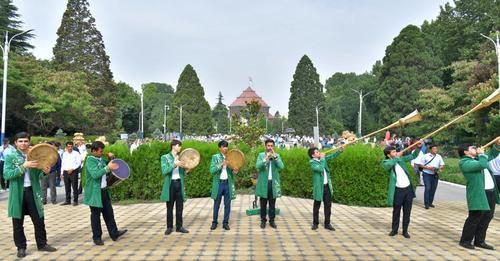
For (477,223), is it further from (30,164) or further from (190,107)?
(190,107)

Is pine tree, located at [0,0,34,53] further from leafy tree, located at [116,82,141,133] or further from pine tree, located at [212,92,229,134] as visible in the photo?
pine tree, located at [212,92,229,134]

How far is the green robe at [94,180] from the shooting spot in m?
7.54

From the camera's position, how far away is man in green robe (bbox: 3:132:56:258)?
6.70 m

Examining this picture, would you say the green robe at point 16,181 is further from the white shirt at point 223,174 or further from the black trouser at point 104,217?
the white shirt at point 223,174

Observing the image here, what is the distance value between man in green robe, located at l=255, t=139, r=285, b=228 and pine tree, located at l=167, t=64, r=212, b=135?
68.0 meters

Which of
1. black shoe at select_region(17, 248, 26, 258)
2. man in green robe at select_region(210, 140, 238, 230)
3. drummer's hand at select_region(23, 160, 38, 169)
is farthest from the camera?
man in green robe at select_region(210, 140, 238, 230)

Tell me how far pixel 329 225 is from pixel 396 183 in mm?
1592

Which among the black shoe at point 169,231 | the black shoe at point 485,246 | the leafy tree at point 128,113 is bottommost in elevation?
the black shoe at point 485,246

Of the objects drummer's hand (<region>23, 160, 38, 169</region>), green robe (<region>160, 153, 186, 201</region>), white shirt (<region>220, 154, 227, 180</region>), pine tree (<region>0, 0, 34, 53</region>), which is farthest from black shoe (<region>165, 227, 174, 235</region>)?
pine tree (<region>0, 0, 34, 53</region>)

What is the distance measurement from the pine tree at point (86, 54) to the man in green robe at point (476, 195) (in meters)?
44.5

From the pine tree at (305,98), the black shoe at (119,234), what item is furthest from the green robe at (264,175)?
the pine tree at (305,98)

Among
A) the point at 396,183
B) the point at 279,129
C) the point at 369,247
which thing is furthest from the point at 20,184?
the point at 279,129

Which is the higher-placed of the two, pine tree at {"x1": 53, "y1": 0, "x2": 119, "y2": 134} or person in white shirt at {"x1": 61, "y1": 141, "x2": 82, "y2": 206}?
pine tree at {"x1": 53, "y1": 0, "x2": 119, "y2": 134}

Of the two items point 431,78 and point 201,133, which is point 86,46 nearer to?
point 201,133
